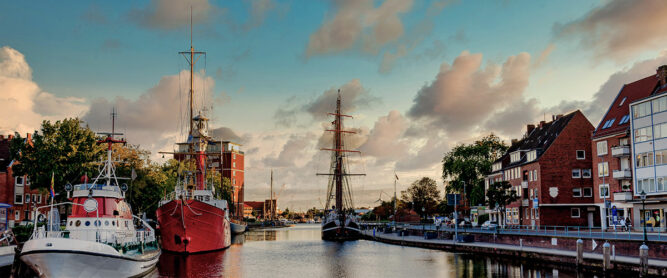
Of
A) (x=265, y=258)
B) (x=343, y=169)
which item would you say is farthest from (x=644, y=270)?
(x=343, y=169)

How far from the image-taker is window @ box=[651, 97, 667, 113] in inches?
2124

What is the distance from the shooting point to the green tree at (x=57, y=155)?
62.2 m

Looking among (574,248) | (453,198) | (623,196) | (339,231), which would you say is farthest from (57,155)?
(623,196)

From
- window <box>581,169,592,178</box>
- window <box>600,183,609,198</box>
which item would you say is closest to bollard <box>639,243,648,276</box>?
window <box>600,183,609,198</box>

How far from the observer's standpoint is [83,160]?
64125 millimetres

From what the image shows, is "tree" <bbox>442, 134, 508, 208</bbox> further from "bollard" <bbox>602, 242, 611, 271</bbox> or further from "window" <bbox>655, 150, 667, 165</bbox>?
"bollard" <bbox>602, 242, 611, 271</bbox>

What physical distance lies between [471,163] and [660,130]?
5407 centimetres

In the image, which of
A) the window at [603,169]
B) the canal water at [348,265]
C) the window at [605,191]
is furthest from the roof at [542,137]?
the canal water at [348,265]

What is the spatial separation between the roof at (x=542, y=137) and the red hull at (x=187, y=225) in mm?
44156

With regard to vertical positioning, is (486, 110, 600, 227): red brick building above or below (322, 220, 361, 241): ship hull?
above

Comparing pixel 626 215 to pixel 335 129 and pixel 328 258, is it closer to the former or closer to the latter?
pixel 328 258

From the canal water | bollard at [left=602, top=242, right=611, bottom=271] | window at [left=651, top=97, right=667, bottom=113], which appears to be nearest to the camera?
bollard at [left=602, top=242, right=611, bottom=271]

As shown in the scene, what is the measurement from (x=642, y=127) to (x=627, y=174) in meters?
6.90

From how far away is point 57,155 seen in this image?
62.6 metres
